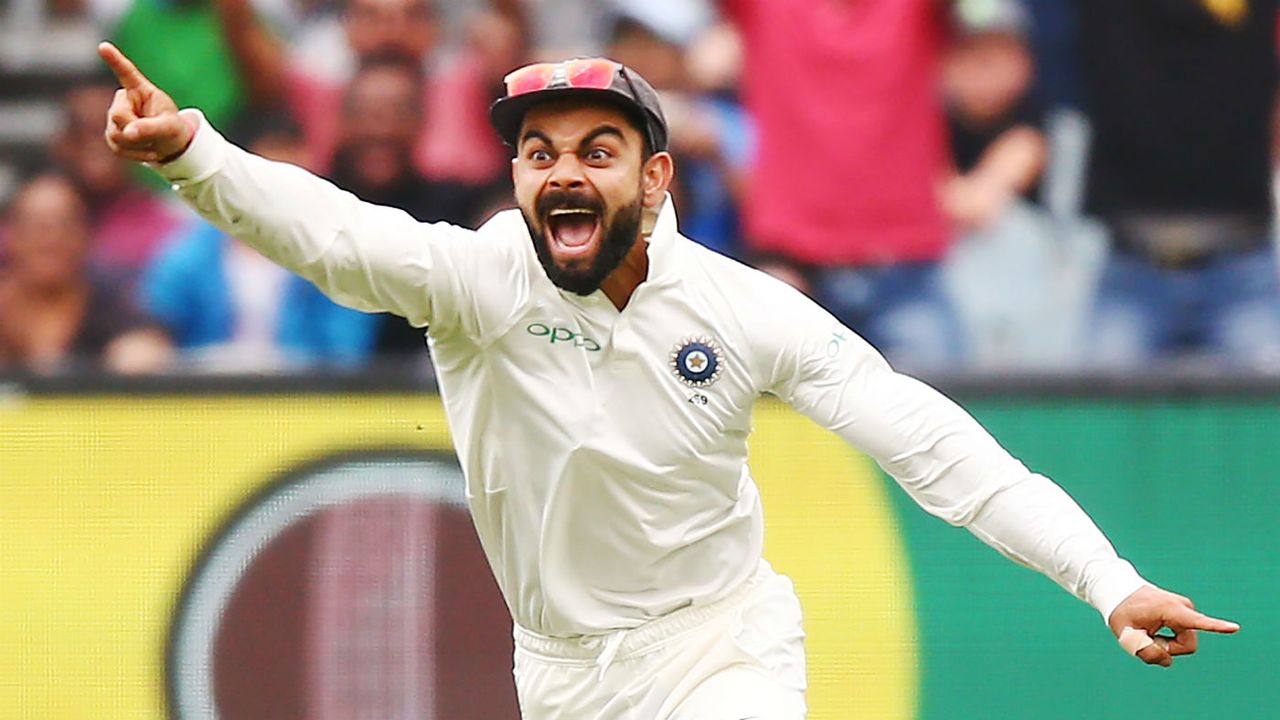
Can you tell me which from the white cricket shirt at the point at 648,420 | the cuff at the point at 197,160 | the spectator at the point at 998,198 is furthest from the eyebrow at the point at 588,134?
the spectator at the point at 998,198

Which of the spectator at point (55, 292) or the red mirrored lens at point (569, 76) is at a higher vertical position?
the spectator at point (55, 292)

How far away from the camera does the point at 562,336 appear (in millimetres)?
4055

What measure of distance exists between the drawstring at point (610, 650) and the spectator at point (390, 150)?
3.42 meters

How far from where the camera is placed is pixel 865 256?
7.24 metres

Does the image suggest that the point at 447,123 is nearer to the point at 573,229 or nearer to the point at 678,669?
the point at 573,229

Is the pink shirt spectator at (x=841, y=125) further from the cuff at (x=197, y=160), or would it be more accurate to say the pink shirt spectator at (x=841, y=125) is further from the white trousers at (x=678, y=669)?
the cuff at (x=197, y=160)

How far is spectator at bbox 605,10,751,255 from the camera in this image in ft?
24.1

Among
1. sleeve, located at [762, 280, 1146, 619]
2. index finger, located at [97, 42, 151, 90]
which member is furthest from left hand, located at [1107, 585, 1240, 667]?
index finger, located at [97, 42, 151, 90]

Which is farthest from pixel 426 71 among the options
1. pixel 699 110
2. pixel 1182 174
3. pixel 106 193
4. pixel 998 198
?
pixel 1182 174

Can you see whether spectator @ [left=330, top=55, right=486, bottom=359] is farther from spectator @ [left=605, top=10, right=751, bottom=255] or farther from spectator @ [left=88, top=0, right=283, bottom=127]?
spectator @ [left=605, top=10, right=751, bottom=255]

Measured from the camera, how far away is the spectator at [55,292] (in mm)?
7293

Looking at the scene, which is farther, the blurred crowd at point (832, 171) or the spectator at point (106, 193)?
the spectator at point (106, 193)

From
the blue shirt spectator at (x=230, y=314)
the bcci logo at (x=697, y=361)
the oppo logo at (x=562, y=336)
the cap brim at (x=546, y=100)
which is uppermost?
the blue shirt spectator at (x=230, y=314)

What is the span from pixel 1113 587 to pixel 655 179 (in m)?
1.25
